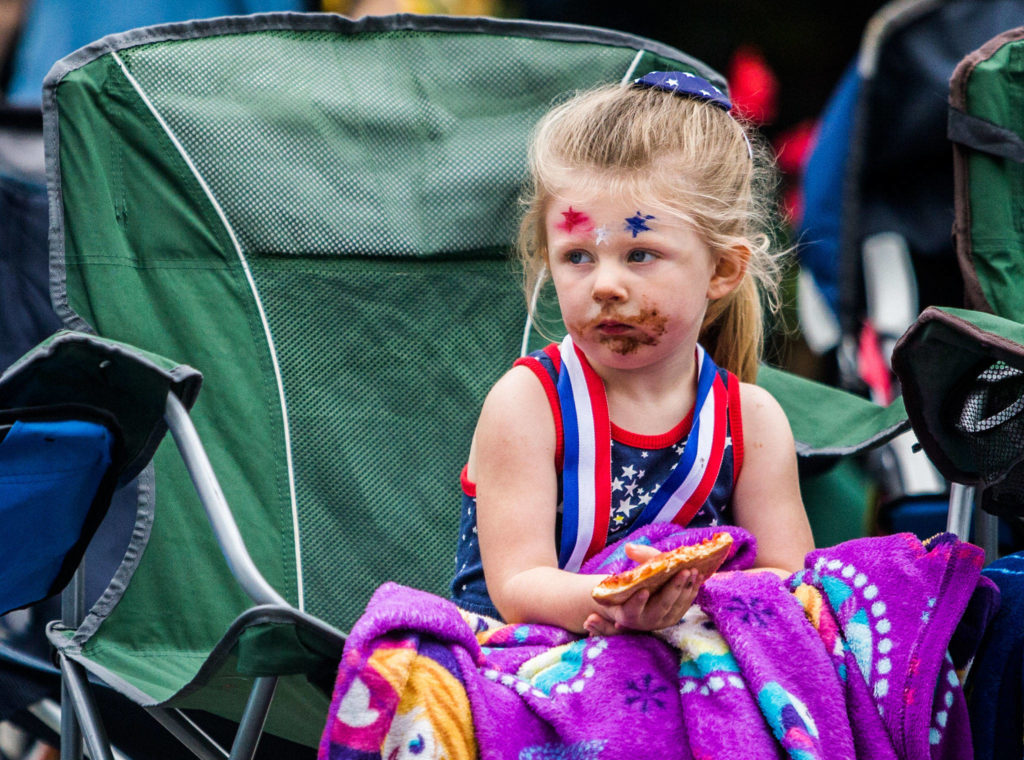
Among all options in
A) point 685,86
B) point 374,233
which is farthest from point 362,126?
point 685,86

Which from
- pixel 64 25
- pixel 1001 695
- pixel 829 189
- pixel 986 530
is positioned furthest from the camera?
pixel 64 25

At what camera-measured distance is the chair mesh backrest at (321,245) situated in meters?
1.72

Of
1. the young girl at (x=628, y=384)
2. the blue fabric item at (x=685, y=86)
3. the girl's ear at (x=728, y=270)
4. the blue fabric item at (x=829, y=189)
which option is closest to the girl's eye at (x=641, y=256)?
the young girl at (x=628, y=384)

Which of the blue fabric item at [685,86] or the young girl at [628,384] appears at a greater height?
the blue fabric item at [685,86]

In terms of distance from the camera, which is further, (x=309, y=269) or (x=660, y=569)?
(x=309, y=269)

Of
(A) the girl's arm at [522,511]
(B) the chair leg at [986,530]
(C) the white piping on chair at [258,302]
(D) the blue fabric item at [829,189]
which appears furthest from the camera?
(D) the blue fabric item at [829,189]

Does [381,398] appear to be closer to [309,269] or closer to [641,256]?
[309,269]

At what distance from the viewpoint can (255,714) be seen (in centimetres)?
118

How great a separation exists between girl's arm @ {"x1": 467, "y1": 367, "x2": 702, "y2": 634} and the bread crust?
11 cm

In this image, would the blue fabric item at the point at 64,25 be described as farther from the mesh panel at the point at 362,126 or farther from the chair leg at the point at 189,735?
the chair leg at the point at 189,735

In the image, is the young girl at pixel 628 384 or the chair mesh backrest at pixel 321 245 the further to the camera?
the chair mesh backrest at pixel 321 245

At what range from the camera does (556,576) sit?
4.21 feet

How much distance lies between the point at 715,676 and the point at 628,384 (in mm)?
442

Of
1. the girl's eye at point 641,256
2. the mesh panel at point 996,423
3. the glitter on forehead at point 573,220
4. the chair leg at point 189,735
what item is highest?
the glitter on forehead at point 573,220
